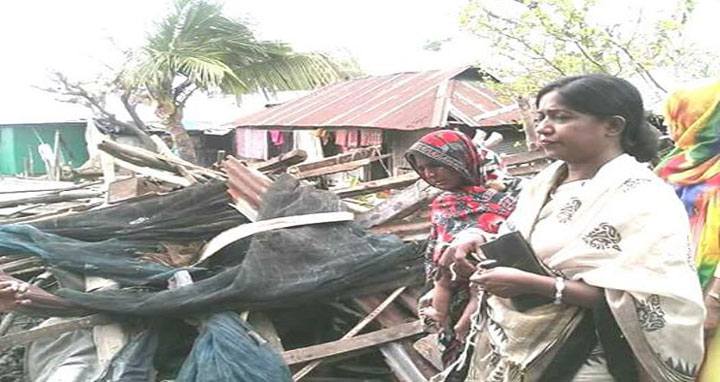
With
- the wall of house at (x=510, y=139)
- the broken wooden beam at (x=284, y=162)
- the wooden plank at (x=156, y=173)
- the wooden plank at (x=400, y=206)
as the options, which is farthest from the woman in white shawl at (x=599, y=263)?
the wall of house at (x=510, y=139)

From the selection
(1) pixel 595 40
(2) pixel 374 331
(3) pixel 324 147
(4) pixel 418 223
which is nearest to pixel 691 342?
(2) pixel 374 331

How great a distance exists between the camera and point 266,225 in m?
3.54

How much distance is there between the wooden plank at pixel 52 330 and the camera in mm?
3123

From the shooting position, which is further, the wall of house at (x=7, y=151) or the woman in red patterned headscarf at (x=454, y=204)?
the wall of house at (x=7, y=151)

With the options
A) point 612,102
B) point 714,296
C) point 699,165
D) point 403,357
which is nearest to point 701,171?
point 699,165

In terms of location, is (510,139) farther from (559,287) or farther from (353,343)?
(559,287)

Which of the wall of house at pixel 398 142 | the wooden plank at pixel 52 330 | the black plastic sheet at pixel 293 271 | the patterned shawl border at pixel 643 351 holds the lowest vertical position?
the wall of house at pixel 398 142

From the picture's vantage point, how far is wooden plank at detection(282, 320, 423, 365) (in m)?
3.15

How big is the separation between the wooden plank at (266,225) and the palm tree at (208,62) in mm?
9974

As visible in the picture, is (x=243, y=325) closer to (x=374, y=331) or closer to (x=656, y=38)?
(x=374, y=331)

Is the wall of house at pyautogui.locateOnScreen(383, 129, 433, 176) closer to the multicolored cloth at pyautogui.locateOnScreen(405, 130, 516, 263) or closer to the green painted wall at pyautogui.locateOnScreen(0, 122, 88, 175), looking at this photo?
the multicolored cloth at pyautogui.locateOnScreen(405, 130, 516, 263)

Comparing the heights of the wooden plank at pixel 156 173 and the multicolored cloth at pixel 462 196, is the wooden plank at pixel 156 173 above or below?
below

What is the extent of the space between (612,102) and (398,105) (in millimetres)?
9381

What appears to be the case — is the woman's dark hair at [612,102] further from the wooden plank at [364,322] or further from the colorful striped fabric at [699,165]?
the wooden plank at [364,322]
